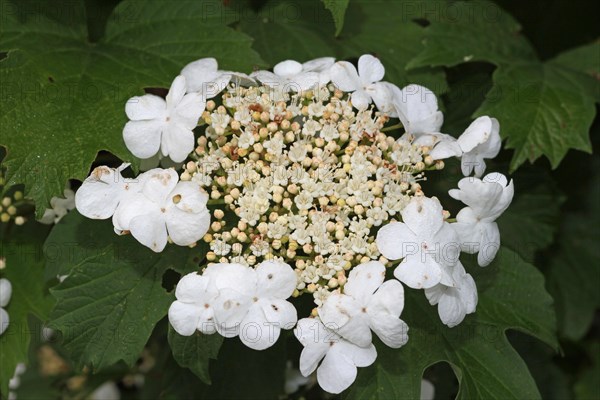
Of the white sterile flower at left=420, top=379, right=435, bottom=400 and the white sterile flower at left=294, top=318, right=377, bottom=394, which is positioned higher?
the white sterile flower at left=294, top=318, right=377, bottom=394

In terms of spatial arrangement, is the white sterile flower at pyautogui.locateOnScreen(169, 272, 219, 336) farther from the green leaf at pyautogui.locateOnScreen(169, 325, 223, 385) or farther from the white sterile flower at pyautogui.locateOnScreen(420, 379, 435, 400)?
the white sterile flower at pyautogui.locateOnScreen(420, 379, 435, 400)

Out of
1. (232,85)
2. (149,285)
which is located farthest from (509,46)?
(149,285)

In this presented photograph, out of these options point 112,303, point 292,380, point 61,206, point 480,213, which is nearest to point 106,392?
point 292,380

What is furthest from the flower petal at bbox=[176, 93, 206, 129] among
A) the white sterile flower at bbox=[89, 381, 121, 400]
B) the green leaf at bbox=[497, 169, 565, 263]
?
the white sterile flower at bbox=[89, 381, 121, 400]

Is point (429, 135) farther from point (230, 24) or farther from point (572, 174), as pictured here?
point (572, 174)

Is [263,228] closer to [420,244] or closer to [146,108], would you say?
[420,244]

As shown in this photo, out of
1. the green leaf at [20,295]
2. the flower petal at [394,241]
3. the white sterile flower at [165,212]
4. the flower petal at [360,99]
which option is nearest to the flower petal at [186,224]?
the white sterile flower at [165,212]

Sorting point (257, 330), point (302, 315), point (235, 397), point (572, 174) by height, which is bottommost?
point (235, 397)
